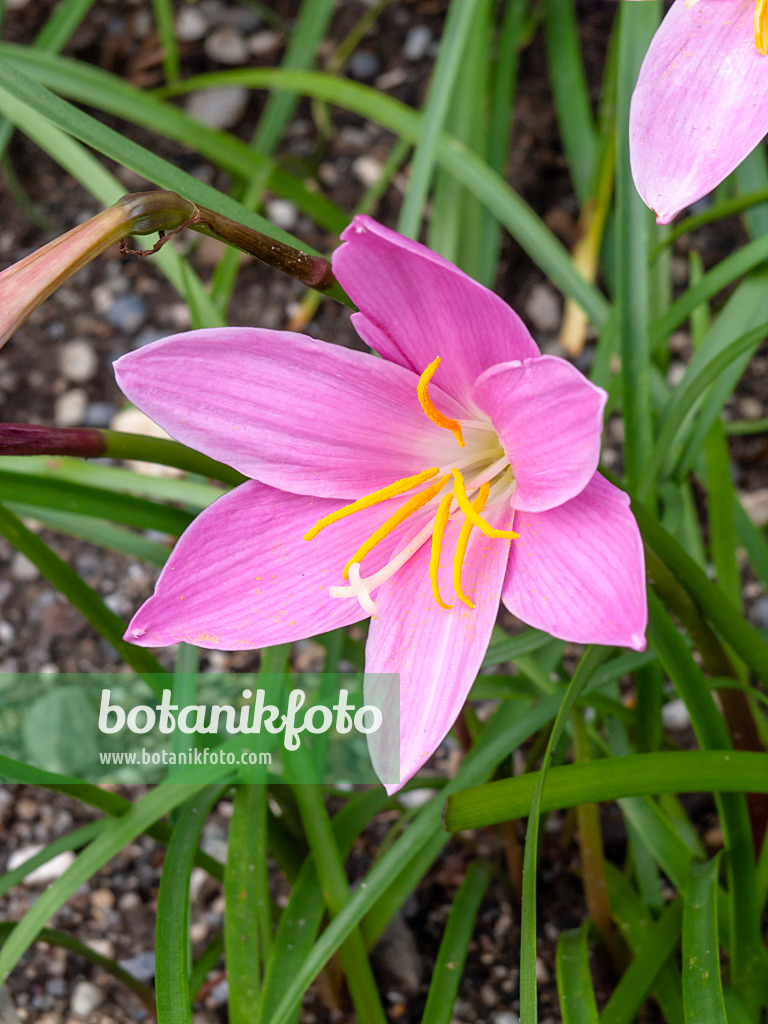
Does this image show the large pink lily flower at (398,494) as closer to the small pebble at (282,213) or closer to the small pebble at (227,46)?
the small pebble at (282,213)

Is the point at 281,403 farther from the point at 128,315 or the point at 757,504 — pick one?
the point at 128,315

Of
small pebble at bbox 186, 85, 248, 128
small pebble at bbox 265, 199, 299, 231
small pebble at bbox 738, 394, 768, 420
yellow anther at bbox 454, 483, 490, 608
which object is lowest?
yellow anther at bbox 454, 483, 490, 608

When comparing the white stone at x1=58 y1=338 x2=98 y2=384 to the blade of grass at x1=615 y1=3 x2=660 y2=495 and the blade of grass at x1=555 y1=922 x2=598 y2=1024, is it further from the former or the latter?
the blade of grass at x1=555 y1=922 x2=598 y2=1024

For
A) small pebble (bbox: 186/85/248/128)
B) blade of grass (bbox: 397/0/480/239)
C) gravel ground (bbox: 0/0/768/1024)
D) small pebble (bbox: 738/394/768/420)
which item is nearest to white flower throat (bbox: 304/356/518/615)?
blade of grass (bbox: 397/0/480/239)

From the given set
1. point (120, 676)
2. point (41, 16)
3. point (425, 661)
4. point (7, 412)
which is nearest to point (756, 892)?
point (425, 661)

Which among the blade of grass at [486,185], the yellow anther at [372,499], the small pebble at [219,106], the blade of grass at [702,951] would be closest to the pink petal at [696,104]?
the yellow anther at [372,499]

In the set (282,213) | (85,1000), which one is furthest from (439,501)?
(282,213)

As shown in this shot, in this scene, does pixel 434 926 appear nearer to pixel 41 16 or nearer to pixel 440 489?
pixel 440 489
